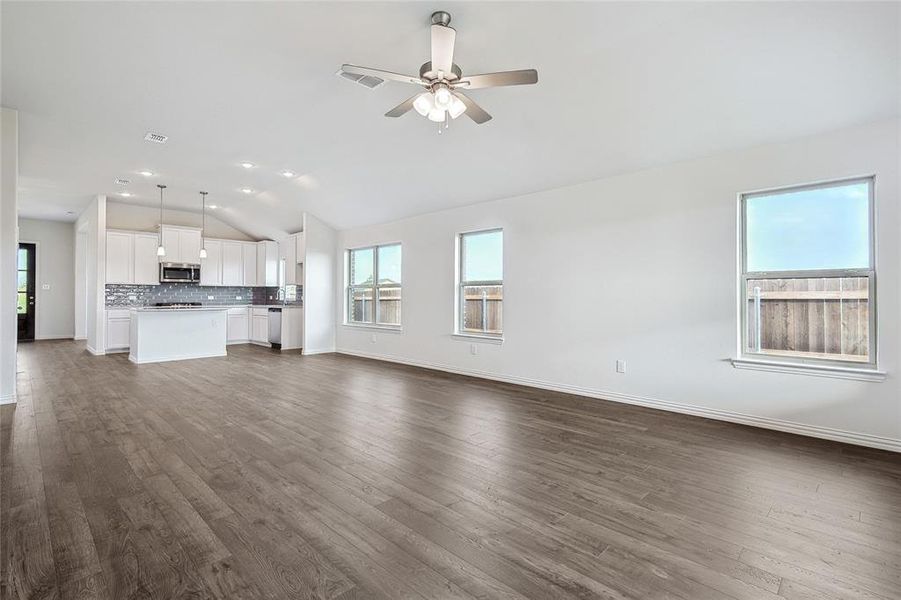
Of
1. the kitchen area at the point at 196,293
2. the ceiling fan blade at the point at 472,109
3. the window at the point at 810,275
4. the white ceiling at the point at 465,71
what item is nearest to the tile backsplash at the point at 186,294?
the kitchen area at the point at 196,293

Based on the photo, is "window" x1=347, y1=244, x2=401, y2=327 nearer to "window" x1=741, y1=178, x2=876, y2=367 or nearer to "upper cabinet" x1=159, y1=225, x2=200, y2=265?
"upper cabinet" x1=159, y1=225, x2=200, y2=265

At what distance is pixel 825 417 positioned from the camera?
138 inches

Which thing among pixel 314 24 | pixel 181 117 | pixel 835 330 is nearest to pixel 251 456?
pixel 314 24

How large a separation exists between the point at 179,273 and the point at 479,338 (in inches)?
280

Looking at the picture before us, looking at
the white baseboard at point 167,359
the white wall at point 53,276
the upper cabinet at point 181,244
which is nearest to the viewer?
the white baseboard at point 167,359

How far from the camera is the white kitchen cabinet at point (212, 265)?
952cm

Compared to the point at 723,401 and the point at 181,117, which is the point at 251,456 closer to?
the point at 181,117

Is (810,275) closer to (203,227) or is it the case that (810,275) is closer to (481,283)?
(481,283)

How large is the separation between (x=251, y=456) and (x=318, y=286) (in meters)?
5.73

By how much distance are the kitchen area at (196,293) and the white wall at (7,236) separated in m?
2.93

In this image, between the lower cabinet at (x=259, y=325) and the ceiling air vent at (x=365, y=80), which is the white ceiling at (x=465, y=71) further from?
the lower cabinet at (x=259, y=325)

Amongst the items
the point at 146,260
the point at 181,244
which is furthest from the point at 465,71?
the point at 146,260

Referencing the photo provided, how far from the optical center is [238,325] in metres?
9.96

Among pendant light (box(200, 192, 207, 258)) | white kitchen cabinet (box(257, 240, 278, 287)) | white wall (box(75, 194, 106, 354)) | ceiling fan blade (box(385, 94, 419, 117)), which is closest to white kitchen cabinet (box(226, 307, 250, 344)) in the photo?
white kitchen cabinet (box(257, 240, 278, 287))
